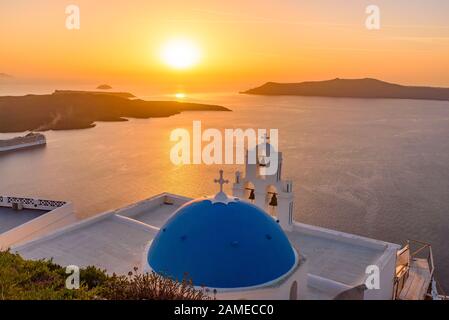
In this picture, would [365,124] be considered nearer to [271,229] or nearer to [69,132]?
[69,132]

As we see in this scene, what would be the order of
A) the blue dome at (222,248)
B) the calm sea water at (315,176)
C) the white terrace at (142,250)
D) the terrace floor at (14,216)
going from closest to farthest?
the blue dome at (222,248)
the white terrace at (142,250)
the terrace floor at (14,216)
the calm sea water at (315,176)

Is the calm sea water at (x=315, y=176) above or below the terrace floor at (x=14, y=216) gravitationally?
below

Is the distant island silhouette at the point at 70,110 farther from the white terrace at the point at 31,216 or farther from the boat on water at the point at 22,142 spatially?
the white terrace at the point at 31,216

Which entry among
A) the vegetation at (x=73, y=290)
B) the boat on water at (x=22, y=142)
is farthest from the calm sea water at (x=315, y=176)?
the vegetation at (x=73, y=290)

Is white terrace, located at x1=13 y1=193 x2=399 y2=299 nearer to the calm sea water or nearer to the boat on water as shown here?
the calm sea water

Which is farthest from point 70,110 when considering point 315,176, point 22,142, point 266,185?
point 266,185

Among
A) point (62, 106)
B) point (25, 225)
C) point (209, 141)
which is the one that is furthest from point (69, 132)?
point (25, 225)

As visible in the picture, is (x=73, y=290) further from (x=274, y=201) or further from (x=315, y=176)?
(x=315, y=176)
